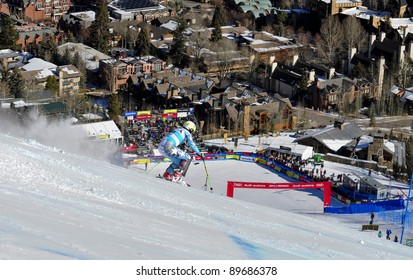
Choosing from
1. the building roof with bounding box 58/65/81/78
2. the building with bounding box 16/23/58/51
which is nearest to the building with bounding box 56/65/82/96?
the building roof with bounding box 58/65/81/78

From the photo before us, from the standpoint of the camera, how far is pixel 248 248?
453 centimetres

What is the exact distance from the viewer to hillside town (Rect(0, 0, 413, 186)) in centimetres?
1750

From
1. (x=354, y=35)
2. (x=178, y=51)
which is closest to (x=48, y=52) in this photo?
(x=178, y=51)

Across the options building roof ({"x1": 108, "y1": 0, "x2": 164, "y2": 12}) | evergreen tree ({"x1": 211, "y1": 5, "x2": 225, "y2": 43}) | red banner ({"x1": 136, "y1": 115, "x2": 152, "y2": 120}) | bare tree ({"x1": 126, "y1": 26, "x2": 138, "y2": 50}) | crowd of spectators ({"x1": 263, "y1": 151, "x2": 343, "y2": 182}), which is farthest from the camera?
building roof ({"x1": 108, "y1": 0, "x2": 164, "y2": 12})

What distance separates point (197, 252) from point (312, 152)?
38.4 ft

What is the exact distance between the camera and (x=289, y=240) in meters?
5.26

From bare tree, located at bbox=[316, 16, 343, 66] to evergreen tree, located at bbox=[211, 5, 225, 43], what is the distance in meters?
3.05

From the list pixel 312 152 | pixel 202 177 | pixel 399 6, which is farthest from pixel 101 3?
pixel 202 177

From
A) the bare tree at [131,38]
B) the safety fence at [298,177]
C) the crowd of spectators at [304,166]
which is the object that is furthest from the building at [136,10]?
the crowd of spectators at [304,166]

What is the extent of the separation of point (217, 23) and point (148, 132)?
967 cm

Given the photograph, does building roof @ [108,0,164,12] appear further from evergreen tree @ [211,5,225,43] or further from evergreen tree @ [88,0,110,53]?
evergreen tree @ [88,0,110,53]

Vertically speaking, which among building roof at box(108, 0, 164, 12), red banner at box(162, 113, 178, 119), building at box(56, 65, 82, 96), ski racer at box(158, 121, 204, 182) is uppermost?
ski racer at box(158, 121, 204, 182)

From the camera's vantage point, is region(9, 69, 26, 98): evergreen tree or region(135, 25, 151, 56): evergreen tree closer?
region(9, 69, 26, 98): evergreen tree

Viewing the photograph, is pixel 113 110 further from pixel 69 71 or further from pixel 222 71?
pixel 222 71
